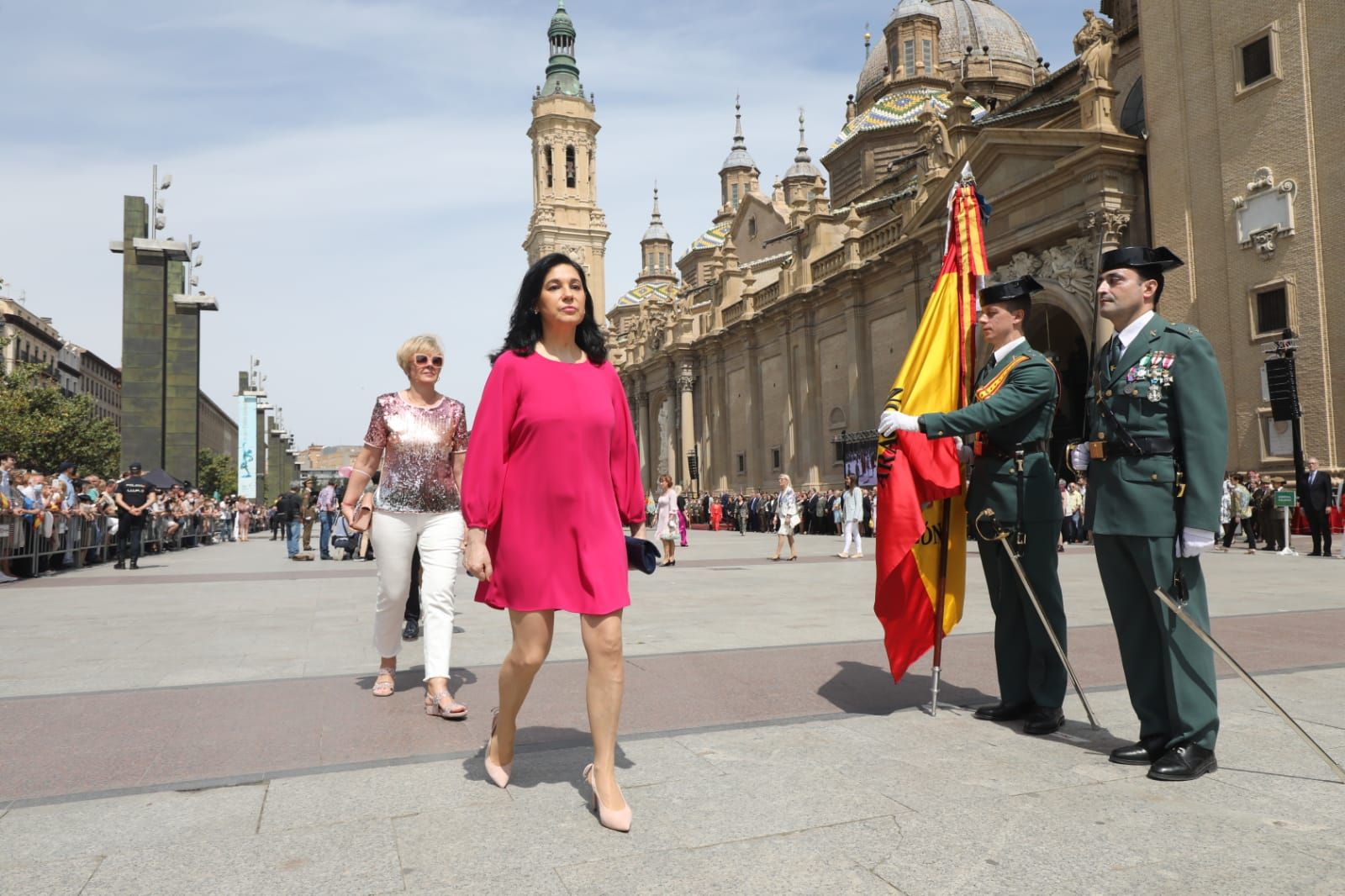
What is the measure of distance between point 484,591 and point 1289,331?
1968 centimetres

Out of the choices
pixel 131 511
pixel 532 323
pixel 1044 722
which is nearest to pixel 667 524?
pixel 131 511

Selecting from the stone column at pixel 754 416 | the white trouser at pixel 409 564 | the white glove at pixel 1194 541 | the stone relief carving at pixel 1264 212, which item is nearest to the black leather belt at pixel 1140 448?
the white glove at pixel 1194 541

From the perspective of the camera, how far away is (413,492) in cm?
567

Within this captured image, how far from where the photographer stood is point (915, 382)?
5242 millimetres

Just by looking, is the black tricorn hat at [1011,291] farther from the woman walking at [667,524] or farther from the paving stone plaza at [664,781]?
the woman walking at [667,524]

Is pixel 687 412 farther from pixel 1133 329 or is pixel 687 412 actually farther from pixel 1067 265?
pixel 1133 329

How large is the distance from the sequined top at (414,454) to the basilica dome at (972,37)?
1902 inches

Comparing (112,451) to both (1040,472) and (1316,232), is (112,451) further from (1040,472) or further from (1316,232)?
(1040,472)

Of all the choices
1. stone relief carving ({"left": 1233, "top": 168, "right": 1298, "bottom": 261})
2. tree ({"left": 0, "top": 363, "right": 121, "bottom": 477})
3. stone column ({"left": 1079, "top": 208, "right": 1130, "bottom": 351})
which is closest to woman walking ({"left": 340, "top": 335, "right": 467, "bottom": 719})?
stone relief carving ({"left": 1233, "top": 168, "right": 1298, "bottom": 261})

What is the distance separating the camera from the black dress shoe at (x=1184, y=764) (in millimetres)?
3688

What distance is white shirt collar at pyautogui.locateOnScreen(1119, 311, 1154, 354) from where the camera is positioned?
4148mm

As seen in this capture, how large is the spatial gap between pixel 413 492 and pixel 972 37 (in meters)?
51.6

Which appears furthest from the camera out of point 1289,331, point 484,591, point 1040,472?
point 1289,331

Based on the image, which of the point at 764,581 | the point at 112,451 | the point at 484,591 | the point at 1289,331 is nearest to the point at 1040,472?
the point at 484,591
